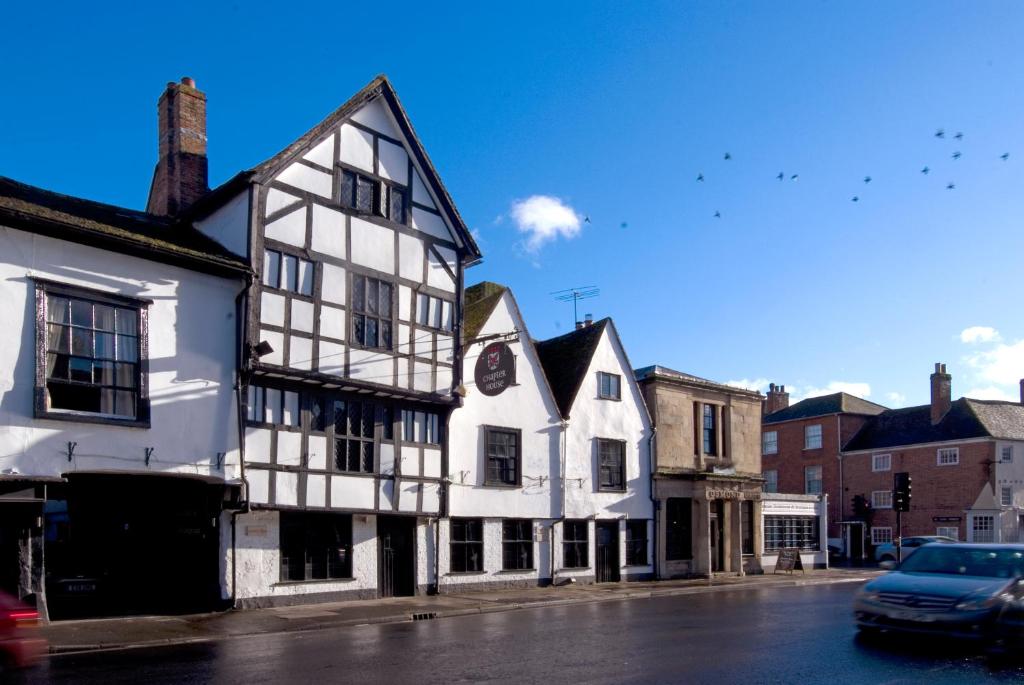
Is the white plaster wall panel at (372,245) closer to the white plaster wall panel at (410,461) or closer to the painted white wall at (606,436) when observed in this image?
the white plaster wall panel at (410,461)

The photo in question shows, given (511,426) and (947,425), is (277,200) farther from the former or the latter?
(947,425)

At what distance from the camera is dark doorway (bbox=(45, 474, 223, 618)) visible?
1845cm

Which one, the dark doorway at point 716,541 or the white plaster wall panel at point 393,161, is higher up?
the white plaster wall panel at point 393,161

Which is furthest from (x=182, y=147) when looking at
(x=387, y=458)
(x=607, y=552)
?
(x=607, y=552)

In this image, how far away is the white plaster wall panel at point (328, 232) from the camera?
2156 cm

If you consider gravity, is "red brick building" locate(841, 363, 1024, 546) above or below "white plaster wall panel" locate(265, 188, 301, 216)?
below

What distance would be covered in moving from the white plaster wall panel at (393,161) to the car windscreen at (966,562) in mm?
15310

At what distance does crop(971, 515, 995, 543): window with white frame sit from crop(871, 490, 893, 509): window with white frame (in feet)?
16.6

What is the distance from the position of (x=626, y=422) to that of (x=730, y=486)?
541cm

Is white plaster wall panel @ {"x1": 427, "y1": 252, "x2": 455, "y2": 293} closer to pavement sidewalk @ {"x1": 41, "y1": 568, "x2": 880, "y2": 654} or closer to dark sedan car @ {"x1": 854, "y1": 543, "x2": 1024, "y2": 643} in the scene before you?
pavement sidewalk @ {"x1": 41, "y1": 568, "x2": 880, "y2": 654}

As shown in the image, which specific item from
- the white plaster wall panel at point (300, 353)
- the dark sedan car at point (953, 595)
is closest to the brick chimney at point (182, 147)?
the white plaster wall panel at point (300, 353)

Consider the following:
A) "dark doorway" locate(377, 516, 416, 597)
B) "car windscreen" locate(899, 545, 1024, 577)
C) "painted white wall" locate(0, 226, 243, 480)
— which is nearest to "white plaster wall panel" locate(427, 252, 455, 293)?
"painted white wall" locate(0, 226, 243, 480)

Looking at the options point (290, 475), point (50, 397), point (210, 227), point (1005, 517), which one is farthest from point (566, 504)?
point (1005, 517)

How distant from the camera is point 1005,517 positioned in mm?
47625
